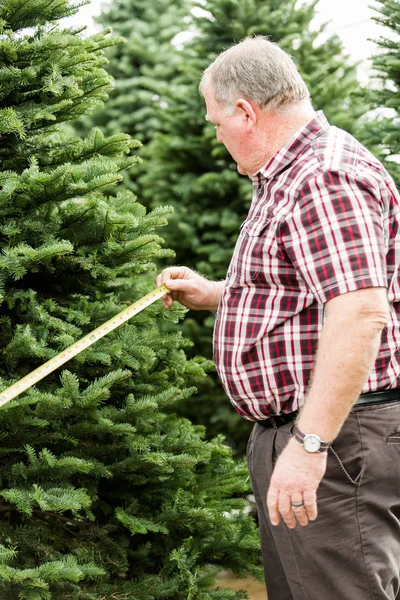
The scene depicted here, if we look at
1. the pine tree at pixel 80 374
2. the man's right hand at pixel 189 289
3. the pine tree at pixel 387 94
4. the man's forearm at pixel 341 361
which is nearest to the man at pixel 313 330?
the man's forearm at pixel 341 361

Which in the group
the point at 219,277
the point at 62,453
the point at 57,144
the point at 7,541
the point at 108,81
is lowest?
the point at 219,277

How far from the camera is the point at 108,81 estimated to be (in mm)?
3090

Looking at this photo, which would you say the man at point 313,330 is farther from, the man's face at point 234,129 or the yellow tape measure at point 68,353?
the yellow tape measure at point 68,353

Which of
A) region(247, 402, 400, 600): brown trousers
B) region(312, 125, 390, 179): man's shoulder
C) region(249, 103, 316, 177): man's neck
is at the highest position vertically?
region(249, 103, 316, 177): man's neck

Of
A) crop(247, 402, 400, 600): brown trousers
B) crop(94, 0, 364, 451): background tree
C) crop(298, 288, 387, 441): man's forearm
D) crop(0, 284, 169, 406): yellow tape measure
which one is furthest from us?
crop(94, 0, 364, 451): background tree

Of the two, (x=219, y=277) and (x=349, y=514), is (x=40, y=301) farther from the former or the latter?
(x=219, y=277)

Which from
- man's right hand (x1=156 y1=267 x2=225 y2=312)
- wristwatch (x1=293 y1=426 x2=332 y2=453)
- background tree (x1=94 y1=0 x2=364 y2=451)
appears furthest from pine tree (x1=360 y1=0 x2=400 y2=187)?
wristwatch (x1=293 y1=426 x2=332 y2=453)

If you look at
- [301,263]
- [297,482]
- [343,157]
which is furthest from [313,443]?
[343,157]

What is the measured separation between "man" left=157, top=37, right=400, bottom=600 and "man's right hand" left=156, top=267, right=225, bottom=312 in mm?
458

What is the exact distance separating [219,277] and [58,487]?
291 cm

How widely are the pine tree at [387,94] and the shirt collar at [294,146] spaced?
2258 millimetres

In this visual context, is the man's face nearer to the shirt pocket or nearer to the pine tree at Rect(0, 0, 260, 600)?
the shirt pocket

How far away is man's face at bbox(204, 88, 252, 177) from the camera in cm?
229

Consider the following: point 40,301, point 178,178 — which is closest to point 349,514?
point 40,301
